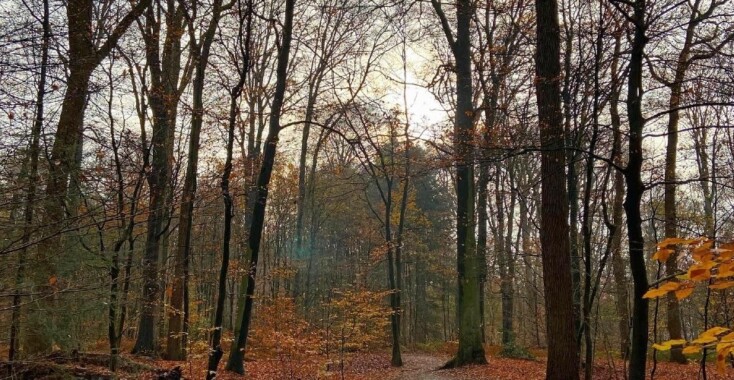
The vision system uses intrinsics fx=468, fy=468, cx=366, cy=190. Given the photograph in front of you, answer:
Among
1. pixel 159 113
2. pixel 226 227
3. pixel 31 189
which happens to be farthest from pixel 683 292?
pixel 159 113

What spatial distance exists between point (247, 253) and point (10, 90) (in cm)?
639

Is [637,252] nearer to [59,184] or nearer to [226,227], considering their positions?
[59,184]

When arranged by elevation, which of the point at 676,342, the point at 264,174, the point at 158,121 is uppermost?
the point at 158,121

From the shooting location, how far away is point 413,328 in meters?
28.3

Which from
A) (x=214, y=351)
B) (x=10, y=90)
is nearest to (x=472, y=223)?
(x=214, y=351)

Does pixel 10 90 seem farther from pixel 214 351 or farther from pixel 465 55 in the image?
pixel 465 55

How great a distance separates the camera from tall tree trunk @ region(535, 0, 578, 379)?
5914mm

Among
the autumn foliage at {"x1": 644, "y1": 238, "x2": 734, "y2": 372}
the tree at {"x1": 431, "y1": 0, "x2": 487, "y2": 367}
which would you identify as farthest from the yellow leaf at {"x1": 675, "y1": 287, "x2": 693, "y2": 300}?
the tree at {"x1": 431, "y1": 0, "x2": 487, "y2": 367}

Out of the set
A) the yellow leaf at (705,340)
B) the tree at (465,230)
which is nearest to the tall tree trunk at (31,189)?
the yellow leaf at (705,340)

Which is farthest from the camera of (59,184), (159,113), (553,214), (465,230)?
(465,230)

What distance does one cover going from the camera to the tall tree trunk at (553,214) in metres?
5.91

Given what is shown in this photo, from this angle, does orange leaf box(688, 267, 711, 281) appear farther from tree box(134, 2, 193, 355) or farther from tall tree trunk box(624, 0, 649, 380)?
tree box(134, 2, 193, 355)

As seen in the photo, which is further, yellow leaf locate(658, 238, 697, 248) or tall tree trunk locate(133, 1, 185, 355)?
tall tree trunk locate(133, 1, 185, 355)

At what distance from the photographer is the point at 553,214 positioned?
612 centimetres
